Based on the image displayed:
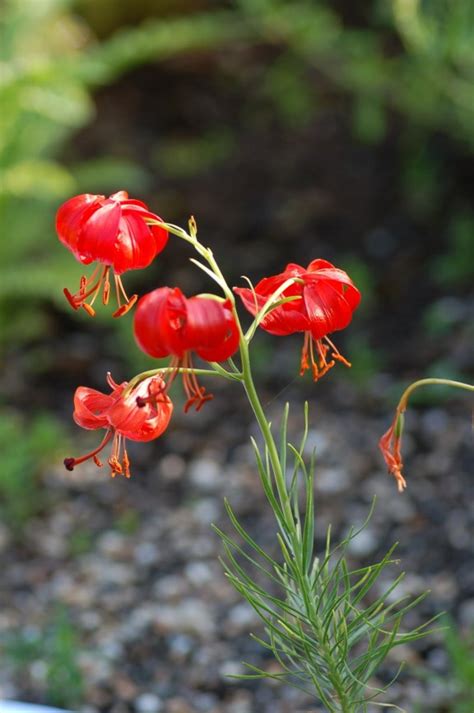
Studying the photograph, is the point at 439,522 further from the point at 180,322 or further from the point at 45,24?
the point at 45,24

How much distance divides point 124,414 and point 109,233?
Answer: 0.21 metres

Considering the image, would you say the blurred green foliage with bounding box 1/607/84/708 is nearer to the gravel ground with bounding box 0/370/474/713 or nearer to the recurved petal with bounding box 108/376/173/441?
the gravel ground with bounding box 0/370/474/713

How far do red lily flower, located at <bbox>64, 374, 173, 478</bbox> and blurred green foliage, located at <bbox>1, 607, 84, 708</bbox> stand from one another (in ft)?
3.32

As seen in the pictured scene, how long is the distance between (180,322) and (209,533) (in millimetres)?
1825

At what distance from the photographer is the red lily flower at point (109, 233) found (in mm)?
1137

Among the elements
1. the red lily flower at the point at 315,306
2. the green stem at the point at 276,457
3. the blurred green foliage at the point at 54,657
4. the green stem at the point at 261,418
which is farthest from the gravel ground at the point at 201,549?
the red lily flower at the point at 315,306

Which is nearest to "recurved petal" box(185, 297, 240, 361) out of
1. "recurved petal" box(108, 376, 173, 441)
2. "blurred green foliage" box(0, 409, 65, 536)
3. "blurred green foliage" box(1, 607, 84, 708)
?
"recurved petal" box(108, 376, 173, 441)

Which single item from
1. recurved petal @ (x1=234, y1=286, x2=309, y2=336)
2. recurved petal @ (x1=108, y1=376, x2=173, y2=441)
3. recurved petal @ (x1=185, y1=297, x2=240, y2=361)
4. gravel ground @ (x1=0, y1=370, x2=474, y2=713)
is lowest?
gravel ground @ (x1=0, y1=370, x2=474, y2=713)

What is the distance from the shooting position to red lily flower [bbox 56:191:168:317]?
3.73 ft

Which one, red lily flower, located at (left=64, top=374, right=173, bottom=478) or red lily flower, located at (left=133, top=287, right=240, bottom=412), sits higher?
red lily flower, located at (left=133, top=287, right=240, bottom=412)

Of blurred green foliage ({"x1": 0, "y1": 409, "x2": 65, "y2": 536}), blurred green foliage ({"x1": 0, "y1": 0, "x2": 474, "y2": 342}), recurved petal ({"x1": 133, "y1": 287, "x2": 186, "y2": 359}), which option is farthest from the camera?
blurred green foliage ({"x1": 0, "y1": 0, "x2": 474, "y2": 342})

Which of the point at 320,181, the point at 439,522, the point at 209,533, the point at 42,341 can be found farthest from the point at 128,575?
the point at 320,181

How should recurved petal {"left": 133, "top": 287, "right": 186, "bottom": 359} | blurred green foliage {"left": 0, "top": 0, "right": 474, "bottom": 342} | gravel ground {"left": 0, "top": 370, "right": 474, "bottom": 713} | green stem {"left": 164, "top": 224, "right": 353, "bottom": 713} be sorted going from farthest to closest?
blurred green foliage {"left": 0, "top": 0, "right": 474, "bottom": 342} < gravel ground {"left": 0, "top": 370, "right": 474, "bottom": 713} < green stem {"left": 164, "top": 224, "right": 353, "bottom": 713} < recurved petal {"left": 133, "top": 287, "right": 186, "bottom": 359}

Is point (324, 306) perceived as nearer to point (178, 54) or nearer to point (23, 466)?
point (23, 466)
